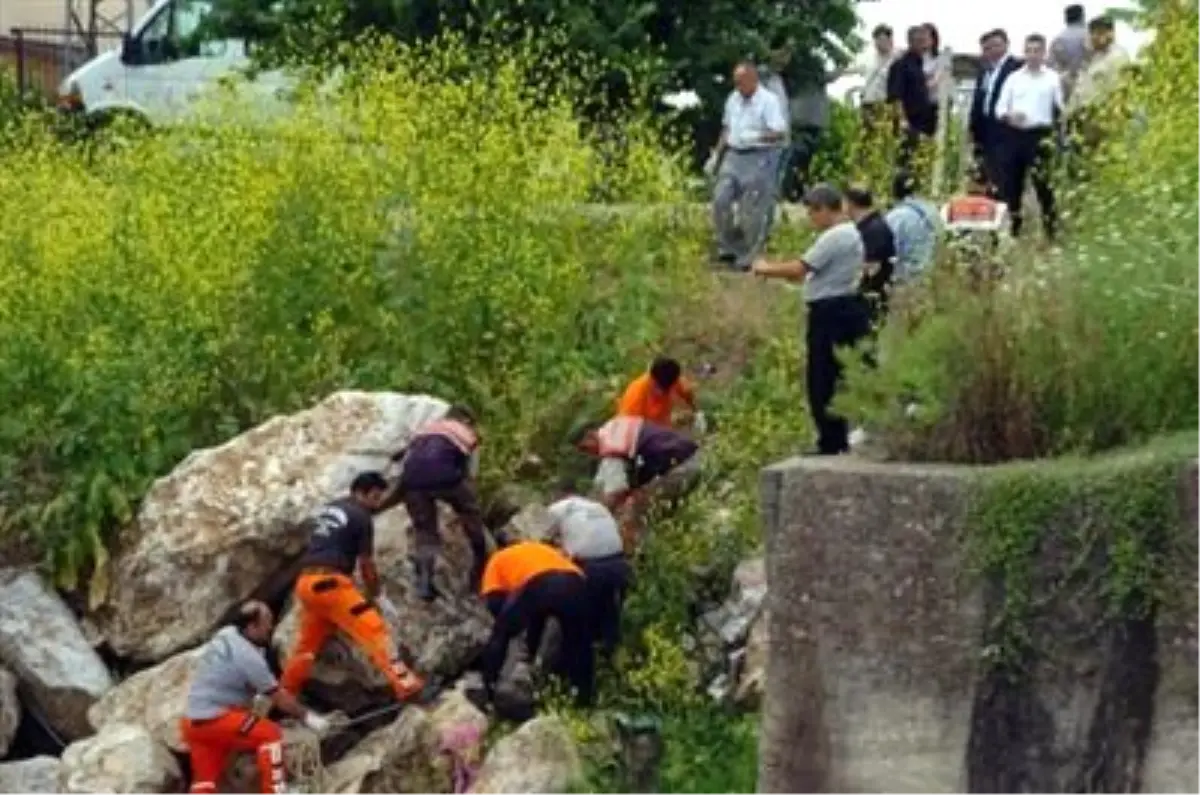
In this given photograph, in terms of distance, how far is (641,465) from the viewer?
17266 mm

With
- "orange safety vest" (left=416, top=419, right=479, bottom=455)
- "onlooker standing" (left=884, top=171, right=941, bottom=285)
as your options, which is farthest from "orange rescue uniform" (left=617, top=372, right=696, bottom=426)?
"onlooker standing" (left=884, top=171, right=941, bottom=285)

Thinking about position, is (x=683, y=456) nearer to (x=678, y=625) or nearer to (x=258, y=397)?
(x=678, y=625)

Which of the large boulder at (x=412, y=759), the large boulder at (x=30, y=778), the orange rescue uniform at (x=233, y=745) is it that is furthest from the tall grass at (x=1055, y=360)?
the large boulder at (x=30, y=778)

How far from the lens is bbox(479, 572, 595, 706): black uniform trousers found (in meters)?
15.9

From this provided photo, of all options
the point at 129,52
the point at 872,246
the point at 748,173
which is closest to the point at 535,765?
the point at 872,246

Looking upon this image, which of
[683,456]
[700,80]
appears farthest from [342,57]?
[683,456]

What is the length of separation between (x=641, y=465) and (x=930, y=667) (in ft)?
20.7

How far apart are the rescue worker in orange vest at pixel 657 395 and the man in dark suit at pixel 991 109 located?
9.59 feet

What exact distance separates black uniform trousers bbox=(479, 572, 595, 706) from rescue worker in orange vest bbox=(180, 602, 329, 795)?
4.29 feet

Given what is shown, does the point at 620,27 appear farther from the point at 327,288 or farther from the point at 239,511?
the point at 239,511

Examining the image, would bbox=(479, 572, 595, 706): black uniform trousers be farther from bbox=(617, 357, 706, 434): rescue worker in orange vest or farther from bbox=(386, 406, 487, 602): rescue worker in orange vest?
bbox=(617, 357, 706, 434): rescue worker in orange vest

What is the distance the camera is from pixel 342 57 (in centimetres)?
2269

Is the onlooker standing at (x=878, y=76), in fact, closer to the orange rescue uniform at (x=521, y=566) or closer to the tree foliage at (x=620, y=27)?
the tree foliage at (x=620, y=27)

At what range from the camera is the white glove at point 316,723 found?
16500 mm
